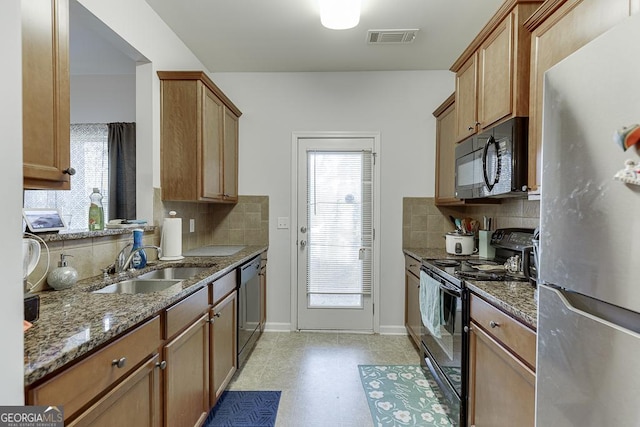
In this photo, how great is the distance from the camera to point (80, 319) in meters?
1.09

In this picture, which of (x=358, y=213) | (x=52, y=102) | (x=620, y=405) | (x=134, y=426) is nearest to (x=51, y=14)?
(x=52, y=102)

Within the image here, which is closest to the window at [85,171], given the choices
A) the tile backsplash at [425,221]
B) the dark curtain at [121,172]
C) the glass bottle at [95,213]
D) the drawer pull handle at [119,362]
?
the dark curtain at [121,172]

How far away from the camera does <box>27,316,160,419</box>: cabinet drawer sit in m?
0.82

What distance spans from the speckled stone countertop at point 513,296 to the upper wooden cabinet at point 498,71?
0.88m

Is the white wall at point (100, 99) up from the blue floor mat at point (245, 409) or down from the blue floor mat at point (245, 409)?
up

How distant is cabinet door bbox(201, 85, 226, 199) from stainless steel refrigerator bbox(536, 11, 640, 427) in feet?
7.32

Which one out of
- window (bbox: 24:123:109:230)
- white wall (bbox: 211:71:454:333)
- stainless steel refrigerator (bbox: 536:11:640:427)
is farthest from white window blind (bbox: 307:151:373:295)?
stainless steel refrigerator (bbox: 536:11:640:427)

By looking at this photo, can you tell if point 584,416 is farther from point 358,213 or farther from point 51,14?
point 358,213

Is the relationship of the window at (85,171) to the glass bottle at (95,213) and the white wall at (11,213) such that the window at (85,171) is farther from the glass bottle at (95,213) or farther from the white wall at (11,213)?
the white wall at (11,213)

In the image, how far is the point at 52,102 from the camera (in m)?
1.25

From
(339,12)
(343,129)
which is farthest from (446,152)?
(339,12)

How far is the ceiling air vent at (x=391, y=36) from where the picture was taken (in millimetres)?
2660

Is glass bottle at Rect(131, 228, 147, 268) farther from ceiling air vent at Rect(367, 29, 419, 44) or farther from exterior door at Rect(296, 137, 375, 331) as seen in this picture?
ceiling air vent at Rect(367, 29, 419, 44)

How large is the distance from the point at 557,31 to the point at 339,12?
4.17 ft
